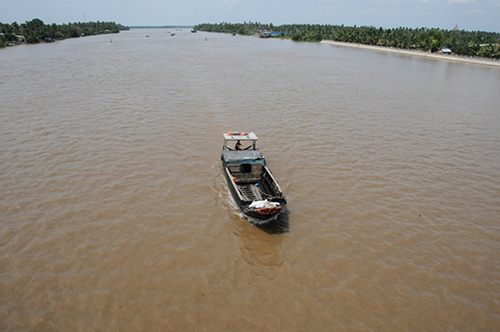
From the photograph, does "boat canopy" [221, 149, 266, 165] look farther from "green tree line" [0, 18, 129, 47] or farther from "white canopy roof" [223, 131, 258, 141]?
"green tree line" [0, 18, 129, 47]

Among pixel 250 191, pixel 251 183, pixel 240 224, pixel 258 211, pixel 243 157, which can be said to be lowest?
pixel 240 224

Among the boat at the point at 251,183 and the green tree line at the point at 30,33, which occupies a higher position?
the green tree line at the point at 30,33

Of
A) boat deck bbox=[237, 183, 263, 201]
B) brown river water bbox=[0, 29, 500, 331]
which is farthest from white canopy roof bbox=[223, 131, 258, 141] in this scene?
boat deck bbox=[237, 183, 263, 201]

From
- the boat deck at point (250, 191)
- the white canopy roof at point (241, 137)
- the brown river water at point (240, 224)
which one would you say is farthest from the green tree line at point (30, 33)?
the boat deck at point (250, 191)

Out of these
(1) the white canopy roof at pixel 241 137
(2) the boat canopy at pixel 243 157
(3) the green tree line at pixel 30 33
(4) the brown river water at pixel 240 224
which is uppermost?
(3) the green tree line at pixel 30 33

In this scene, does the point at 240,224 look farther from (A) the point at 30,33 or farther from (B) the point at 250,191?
(A) the point at 30,33

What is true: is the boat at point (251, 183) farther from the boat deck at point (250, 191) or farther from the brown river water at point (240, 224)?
the brown river water at point (240, 224)

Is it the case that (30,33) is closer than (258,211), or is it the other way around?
(258,211)

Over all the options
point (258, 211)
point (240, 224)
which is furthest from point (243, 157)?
point (258, 211)

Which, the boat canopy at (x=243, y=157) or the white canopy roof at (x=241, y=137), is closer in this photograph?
the boat canopy at (x=243, y=157)
